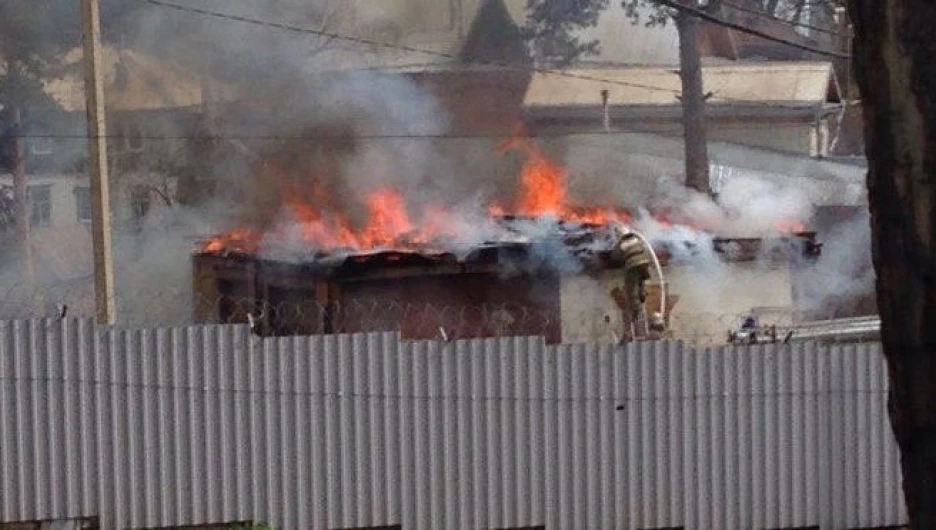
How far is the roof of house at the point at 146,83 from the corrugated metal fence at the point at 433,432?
1767 cm

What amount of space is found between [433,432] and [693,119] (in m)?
20.0

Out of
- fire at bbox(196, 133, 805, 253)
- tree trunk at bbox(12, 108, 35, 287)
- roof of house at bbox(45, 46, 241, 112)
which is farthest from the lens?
tree trunk at bbox(12, 108, 35, 287)

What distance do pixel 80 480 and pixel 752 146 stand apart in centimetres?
2560

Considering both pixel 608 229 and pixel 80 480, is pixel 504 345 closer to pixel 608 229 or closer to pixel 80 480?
pixel 80 480

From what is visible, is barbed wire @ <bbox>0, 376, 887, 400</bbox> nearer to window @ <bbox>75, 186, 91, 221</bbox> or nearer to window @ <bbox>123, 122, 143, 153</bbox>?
window @ <bbox>123, 122, 143, 153</bbox>

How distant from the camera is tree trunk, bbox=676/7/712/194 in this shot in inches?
1085

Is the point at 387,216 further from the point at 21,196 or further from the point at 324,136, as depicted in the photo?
the point at 21,196

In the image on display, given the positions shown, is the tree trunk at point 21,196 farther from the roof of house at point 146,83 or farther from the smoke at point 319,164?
the roof of house at point 146,83

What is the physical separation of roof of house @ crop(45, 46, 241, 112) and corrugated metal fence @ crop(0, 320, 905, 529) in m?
17.7

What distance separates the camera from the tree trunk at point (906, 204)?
2.17 meters

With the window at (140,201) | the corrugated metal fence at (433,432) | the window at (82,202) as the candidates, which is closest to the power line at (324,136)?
the window at (140,201)

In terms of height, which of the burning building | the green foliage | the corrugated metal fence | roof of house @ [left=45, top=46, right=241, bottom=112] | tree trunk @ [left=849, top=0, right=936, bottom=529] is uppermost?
the green foliage

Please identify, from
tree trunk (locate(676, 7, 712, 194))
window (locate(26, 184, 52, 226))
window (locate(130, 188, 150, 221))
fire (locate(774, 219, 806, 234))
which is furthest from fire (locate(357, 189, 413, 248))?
window (locate(26, 184, 52, 226))

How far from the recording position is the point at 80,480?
8719 millimetres
